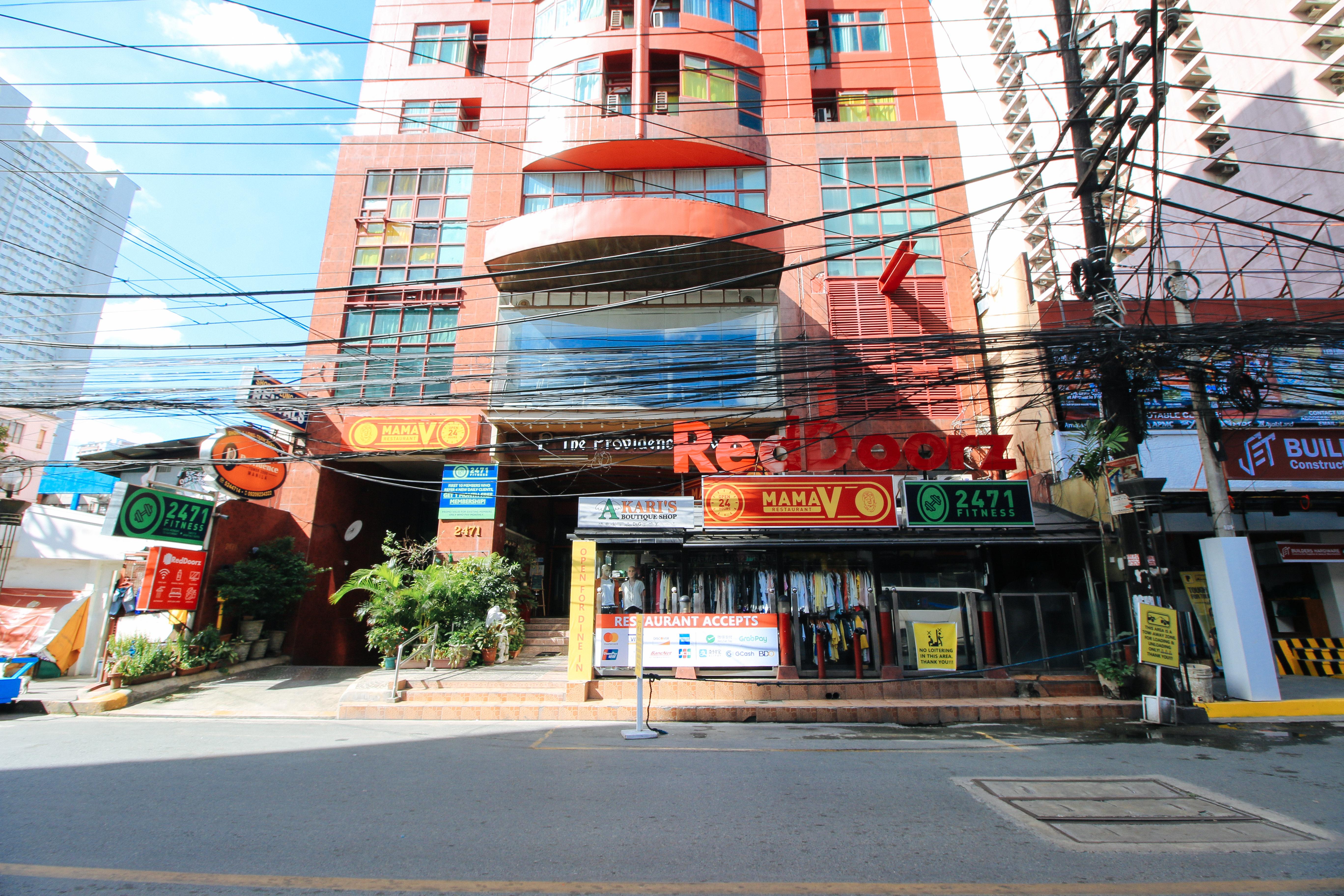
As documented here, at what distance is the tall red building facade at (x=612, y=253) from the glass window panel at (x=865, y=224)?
0.32 ft

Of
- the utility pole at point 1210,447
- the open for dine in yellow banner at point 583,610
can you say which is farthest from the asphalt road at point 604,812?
the utility pole at point 1210,447

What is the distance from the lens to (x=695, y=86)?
1998cm

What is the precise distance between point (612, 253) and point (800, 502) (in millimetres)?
9489

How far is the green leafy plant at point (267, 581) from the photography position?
14.3 m

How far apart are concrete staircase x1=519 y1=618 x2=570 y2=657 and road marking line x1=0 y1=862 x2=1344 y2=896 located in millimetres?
11249

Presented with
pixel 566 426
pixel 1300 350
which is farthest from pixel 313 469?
pixel 1300 350

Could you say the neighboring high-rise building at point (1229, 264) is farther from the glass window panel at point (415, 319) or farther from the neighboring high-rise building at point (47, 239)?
the neighboring high-rise building at point (47, 239)

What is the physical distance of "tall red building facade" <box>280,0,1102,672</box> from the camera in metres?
17.1

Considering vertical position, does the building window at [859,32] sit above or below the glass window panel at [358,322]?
above

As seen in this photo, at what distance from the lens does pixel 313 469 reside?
17609mm

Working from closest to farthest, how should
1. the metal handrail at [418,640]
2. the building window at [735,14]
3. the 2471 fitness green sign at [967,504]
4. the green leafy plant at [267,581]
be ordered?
the metal handrail at [418,640] → the 2471 fitness green sign at [967,504] → the green leafy plant at [267,581] → the building window at [735,14]

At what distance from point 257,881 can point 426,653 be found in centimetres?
994

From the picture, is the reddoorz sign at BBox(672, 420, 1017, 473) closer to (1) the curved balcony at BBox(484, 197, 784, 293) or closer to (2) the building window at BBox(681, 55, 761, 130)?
(1) the curved balcony at BBox(484, 197, 784, 293)

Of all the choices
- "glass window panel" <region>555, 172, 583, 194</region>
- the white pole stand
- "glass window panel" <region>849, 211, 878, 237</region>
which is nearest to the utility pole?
the white pole stand
